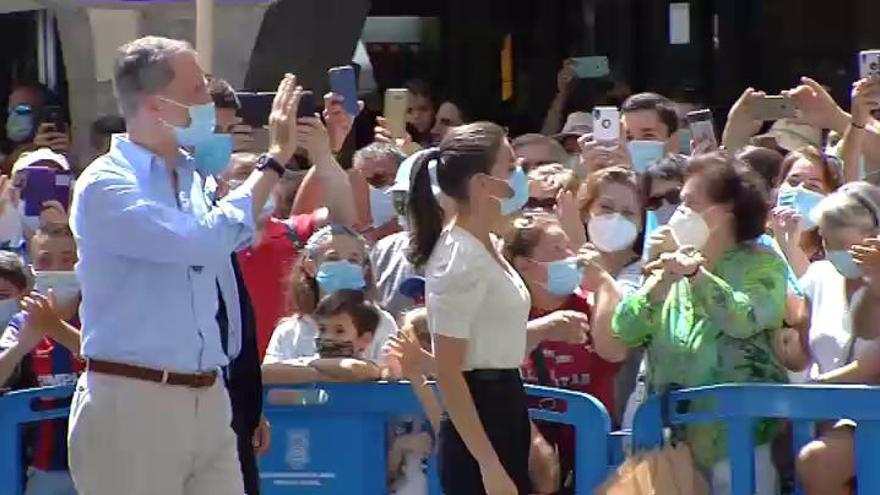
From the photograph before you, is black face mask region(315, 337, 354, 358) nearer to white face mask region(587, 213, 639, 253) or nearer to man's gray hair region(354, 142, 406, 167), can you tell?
white face mask region(587, 213, 639, 253)

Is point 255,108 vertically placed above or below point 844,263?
above

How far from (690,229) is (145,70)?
1.78 m

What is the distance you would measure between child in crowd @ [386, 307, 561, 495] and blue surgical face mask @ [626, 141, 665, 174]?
1345 millimetres

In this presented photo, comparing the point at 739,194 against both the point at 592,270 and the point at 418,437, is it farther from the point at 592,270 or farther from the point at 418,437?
the point at 418,437

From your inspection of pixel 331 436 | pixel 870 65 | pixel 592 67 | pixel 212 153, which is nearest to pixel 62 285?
pixel 331 436

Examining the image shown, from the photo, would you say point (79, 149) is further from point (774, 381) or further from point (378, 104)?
point (774, 381)

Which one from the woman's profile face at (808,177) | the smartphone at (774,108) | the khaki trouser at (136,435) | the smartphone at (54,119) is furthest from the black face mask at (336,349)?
the smartphone at (54,119)

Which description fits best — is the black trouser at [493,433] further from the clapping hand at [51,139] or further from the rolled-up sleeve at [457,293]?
the clapping hand at [51,139]

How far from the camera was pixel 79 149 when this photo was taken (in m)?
10.9

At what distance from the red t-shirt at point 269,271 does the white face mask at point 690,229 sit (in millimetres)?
1660

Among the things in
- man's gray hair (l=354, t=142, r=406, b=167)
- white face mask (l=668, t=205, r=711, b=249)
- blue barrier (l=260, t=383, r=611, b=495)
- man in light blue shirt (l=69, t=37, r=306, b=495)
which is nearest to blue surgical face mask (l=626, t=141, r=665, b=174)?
man's gray hair (l=354, t=142, r=406, b=167)

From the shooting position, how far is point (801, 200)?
6.91m

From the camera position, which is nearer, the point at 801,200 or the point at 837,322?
the point at 837,322

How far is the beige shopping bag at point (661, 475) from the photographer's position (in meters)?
5.85
